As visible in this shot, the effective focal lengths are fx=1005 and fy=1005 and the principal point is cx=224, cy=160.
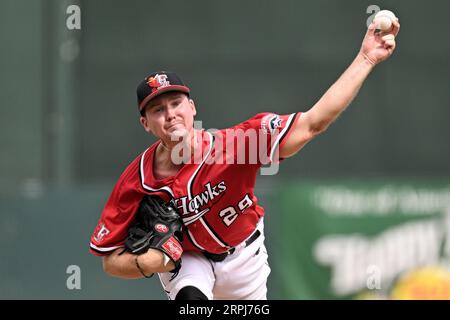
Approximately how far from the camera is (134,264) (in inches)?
199

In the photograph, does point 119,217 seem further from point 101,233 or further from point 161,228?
point 161,228

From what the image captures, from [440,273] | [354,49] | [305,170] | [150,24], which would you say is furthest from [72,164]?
[440,273]

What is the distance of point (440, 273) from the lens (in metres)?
8.00

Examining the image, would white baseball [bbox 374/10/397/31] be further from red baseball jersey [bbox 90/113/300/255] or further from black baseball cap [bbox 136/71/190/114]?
black baseball cap [bbox 136/71/190/114]

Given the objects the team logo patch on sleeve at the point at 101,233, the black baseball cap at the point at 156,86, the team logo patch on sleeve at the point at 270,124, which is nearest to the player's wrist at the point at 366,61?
the team logo patch on sleeve at the point at 270,124

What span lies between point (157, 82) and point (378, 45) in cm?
114

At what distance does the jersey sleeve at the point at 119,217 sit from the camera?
518 cm

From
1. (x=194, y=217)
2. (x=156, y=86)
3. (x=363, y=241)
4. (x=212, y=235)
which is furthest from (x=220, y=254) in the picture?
(x=363, y=241)

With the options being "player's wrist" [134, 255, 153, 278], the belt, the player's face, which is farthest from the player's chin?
the belt

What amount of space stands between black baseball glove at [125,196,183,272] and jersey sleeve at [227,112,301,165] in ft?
1.52

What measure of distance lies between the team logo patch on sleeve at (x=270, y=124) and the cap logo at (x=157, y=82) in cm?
52

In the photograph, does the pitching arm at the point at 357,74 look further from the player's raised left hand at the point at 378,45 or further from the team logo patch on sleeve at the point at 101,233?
the team logo patch on sleeve at the point at 101,233

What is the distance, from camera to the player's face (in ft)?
16.6

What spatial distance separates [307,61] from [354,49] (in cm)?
43
